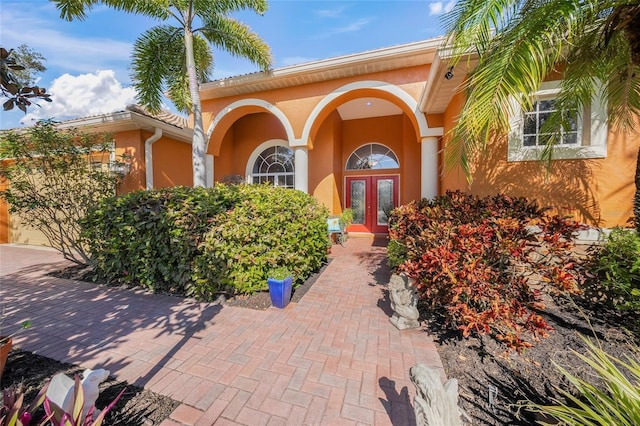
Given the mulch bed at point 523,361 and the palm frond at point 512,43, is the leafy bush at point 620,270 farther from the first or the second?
the palm frond at point 512,43

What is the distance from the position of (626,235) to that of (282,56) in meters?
9.51

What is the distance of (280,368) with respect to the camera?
2.83 m

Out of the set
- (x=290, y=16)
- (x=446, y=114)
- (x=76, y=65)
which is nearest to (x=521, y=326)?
(x=446, y=114)

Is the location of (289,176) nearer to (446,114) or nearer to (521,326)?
(446,114)

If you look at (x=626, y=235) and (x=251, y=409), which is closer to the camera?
(x=251, y=409)

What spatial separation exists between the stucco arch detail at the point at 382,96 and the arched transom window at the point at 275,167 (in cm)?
313

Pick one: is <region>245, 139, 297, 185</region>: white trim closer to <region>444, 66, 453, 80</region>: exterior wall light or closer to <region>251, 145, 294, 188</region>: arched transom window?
<region>251, 145, 294, 188</region>: arched transom window

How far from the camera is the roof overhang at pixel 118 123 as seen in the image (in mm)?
7469

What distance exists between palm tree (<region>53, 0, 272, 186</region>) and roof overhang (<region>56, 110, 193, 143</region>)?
71 centimetres

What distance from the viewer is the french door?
440 inches

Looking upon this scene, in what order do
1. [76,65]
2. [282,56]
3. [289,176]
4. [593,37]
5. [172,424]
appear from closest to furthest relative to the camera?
1. [172,424]
2. [593,37]
3. [76,65]
4. [282,56]
5. [289,176]

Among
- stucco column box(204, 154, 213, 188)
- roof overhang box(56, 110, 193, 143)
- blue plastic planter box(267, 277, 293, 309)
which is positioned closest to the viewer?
blue plastic planter box(267, 277, 293, 309)

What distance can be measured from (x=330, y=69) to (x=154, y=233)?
21.7 feet

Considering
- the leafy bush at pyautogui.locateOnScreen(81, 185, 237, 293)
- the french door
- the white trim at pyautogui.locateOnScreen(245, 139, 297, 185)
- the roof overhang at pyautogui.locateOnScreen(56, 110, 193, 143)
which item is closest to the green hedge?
the leafy bush at pyautogui.locateOnScreen(81, 185, 237, 293)
